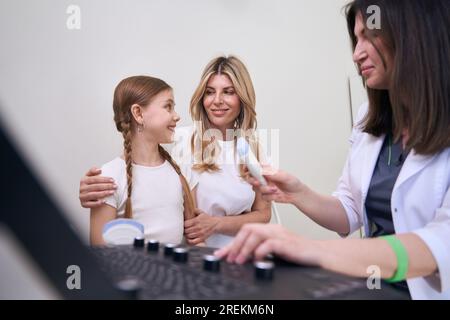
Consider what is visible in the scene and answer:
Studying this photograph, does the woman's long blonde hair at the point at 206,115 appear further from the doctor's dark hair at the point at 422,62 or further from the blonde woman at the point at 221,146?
the doctor's dark hair at the point at 422,62

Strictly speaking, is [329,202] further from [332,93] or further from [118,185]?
[332,93]

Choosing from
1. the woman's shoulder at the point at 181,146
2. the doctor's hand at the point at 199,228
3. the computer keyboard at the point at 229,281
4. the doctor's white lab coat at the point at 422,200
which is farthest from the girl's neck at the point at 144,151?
the computer keyboard at the point at 229,281

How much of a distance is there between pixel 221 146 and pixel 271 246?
0.98 m

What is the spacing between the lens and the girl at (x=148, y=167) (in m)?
1.11

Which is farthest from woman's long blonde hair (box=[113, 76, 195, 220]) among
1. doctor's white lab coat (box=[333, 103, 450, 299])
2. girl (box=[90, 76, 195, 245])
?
doctor's white lab coat (box=[333, 103, 450, 299])

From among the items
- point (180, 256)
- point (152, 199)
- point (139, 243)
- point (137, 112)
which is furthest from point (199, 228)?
point (180, 256)

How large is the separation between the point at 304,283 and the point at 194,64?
1.23m

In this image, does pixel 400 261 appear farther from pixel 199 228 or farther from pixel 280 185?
pixel 199 228

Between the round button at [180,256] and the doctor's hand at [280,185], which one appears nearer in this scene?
the round button at [180,256]

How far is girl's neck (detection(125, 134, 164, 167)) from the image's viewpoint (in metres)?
1.24

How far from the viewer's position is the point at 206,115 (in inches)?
55.9

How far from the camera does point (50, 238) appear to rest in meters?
0.20

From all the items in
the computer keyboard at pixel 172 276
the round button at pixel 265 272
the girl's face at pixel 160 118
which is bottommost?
the computer keyboard at pixel 172 276

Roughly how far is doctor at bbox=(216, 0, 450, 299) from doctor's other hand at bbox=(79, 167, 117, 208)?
1.53ft
